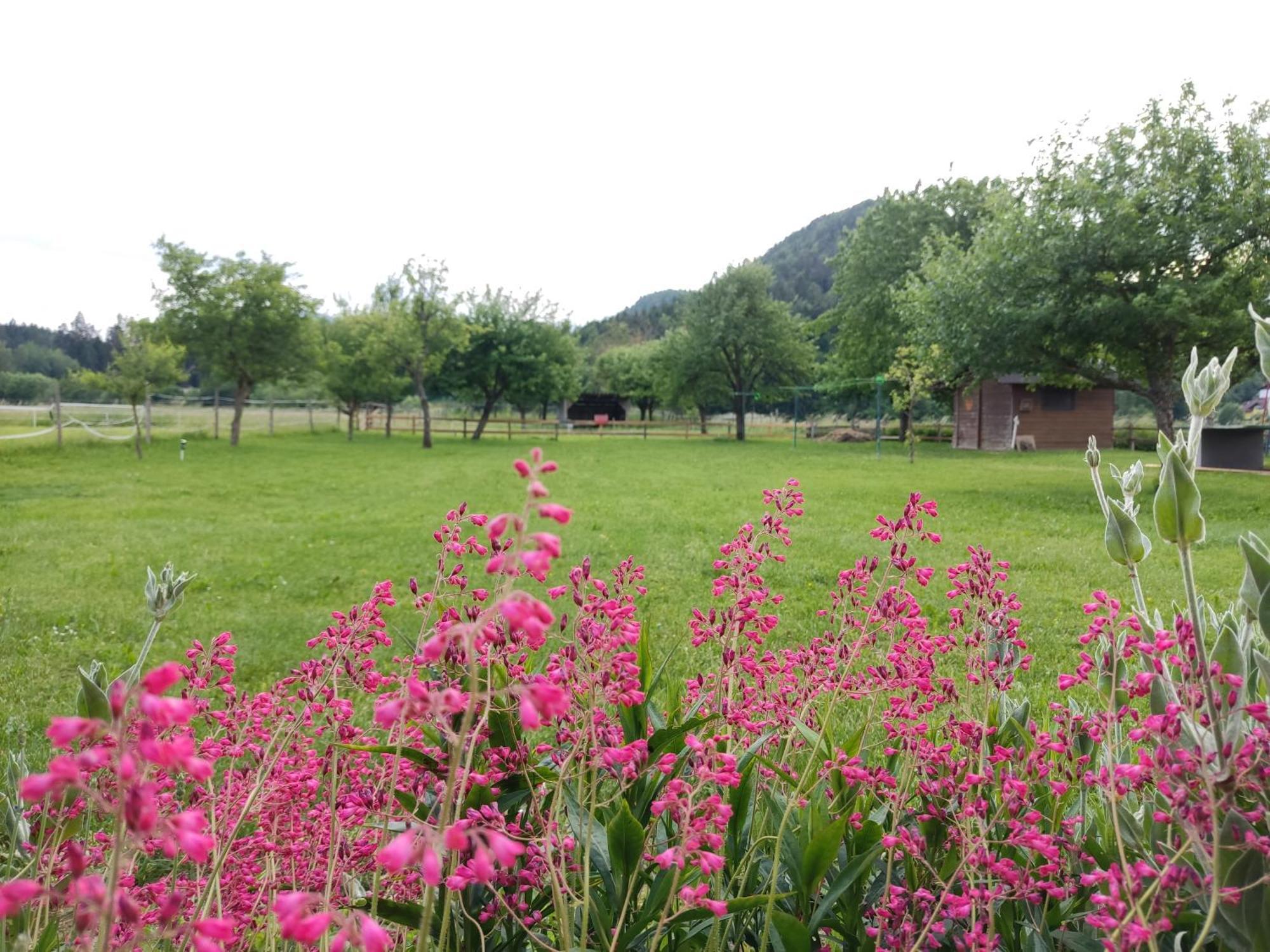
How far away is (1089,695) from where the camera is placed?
18.0 feet

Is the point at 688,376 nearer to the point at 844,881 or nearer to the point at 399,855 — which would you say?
the point at 844,881

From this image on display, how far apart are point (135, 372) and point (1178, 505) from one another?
113 ft

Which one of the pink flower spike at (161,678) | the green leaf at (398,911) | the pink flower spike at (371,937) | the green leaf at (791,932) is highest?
the pink flower spike at (161,678)

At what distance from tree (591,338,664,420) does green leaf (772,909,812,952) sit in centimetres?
7631

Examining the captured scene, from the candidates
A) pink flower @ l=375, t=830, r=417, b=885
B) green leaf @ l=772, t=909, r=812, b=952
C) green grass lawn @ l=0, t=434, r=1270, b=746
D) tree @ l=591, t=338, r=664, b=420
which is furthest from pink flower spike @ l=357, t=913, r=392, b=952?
tree @ l=591, t=338, r=664, b=420

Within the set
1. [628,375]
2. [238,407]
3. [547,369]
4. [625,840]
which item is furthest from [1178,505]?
[628,375]

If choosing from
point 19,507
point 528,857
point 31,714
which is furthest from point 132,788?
point 19,507

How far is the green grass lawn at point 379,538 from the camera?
7.18 meters

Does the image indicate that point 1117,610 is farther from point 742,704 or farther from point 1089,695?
point 1089,695

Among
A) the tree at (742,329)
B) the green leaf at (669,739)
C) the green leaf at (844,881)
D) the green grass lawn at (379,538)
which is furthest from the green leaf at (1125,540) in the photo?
the tree at (742,329)

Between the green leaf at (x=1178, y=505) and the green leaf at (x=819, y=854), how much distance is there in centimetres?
95

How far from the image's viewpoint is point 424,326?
1649 inches

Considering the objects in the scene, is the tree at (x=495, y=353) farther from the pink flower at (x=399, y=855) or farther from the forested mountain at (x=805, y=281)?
the forested mountain at (x=805, y=281)

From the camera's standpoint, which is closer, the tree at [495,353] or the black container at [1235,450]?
the black container at [1235,450]
